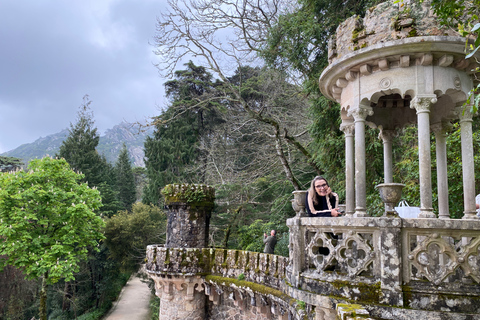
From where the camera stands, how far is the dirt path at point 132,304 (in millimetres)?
21438

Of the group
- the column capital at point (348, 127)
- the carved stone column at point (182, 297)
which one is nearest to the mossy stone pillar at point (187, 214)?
the carved stone column at point (182, 297)

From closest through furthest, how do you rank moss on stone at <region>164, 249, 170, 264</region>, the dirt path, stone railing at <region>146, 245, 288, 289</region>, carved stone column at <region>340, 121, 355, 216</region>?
1. carved stone column at <region>340, 121, 355, 216</region>
2. stone railing at <region>146, 245, 288, 289</region>
3. moss on stone at <region>164, 249, 170, 264</region>
4. the dirt path

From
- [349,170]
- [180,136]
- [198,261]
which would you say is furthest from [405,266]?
[180,136]

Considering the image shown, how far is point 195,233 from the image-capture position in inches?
409

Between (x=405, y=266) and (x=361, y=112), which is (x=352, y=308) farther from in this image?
(x=361, y=112)

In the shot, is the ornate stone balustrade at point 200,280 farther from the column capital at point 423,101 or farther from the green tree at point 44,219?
the green tree at point 44,219

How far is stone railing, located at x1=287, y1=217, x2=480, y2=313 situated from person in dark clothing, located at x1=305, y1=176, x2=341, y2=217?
2.28 ft

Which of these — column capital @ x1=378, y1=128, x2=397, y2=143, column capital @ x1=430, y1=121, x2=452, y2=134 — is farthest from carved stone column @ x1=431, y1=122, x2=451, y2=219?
column capital @ x1=378, y1=128, x2=397, y2=143

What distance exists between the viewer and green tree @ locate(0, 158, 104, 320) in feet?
46.1

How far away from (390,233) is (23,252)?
581 inches

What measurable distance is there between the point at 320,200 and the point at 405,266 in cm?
162

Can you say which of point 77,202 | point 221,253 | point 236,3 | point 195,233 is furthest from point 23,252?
point 236,3

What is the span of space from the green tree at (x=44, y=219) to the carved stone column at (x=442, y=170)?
13.5 metres

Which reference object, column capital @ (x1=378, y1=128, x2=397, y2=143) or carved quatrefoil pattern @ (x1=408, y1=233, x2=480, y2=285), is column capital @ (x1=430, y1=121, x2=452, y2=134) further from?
carved quatrefoil pattern @ (x1=408, y1=233, x2=480, y2=285)
